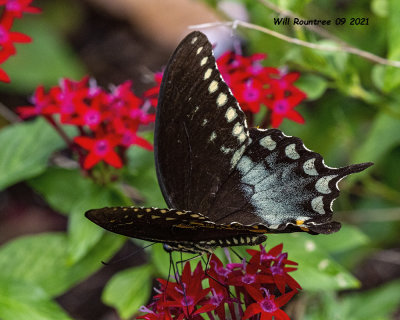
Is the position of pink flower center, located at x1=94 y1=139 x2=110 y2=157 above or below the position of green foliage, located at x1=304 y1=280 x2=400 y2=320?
above

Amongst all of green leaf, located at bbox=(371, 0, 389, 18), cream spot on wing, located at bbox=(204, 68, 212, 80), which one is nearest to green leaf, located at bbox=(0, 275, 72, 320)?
cream spot on wing, located at bbox=(204, 68, 212, 80)

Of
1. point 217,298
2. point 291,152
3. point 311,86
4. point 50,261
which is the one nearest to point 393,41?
point 311,86

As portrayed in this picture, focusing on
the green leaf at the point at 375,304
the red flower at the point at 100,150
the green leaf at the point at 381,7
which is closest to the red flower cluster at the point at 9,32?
the red flower at the point at 100,150

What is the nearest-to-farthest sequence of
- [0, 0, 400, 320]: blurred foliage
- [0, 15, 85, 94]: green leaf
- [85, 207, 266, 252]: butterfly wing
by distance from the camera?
[85, 207, 266, 252]: butterfly wing, [0, 0, 400, 320]: blurred foliage, [0, 15, 85, 94]: green leaf

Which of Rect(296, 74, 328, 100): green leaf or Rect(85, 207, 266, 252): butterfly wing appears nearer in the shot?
Rect(85, 207, 266, 252): butterfly wing

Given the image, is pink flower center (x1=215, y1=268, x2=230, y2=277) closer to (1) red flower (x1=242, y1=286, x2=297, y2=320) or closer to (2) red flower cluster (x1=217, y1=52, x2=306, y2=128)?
(1) red flower (x1=242, y1=286, x2=297, y2=320)

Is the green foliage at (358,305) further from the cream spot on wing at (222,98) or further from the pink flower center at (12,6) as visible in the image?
the pink flower center at (12,6)

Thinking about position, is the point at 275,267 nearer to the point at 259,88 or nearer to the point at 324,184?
the point at 324,184
